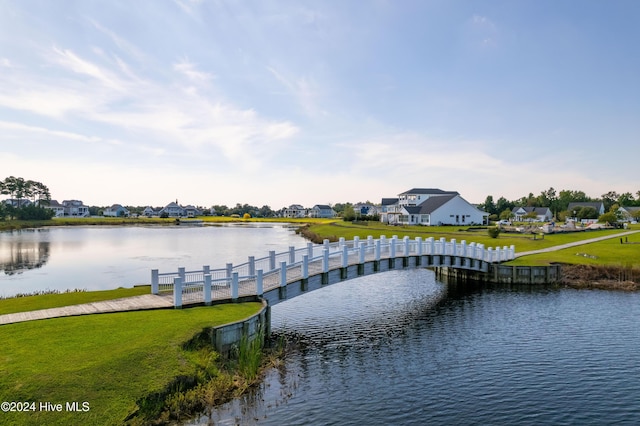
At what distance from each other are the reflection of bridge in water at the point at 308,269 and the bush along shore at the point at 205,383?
3.53 metres

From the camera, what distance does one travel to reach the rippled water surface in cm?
1429

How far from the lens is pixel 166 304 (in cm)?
1919


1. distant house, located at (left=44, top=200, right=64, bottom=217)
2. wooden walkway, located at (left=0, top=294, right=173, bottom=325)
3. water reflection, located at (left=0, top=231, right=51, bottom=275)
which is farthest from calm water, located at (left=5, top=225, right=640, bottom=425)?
distant house, located at (left=44, top=200, right=64, bottom=217)

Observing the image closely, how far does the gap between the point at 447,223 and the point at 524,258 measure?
49.7 m

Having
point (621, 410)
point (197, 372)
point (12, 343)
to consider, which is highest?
point (12, 343)

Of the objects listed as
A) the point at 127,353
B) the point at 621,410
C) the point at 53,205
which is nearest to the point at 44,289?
the point at 127,353

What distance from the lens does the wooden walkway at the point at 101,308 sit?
55.8 ft

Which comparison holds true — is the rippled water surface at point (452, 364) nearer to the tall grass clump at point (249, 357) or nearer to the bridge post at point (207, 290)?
the tall grass clump at point (249, 357)

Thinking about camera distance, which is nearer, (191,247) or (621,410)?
(621,410)

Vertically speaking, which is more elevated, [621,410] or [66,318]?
[66,318]

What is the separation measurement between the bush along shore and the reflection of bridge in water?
11.6 feet

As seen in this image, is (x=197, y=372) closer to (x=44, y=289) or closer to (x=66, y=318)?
(x=66, y=318)

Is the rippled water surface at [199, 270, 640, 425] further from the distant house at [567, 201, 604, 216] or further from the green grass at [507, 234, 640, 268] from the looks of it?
the distant house at [567, 201, 604, 216]

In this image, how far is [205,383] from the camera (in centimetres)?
1405
